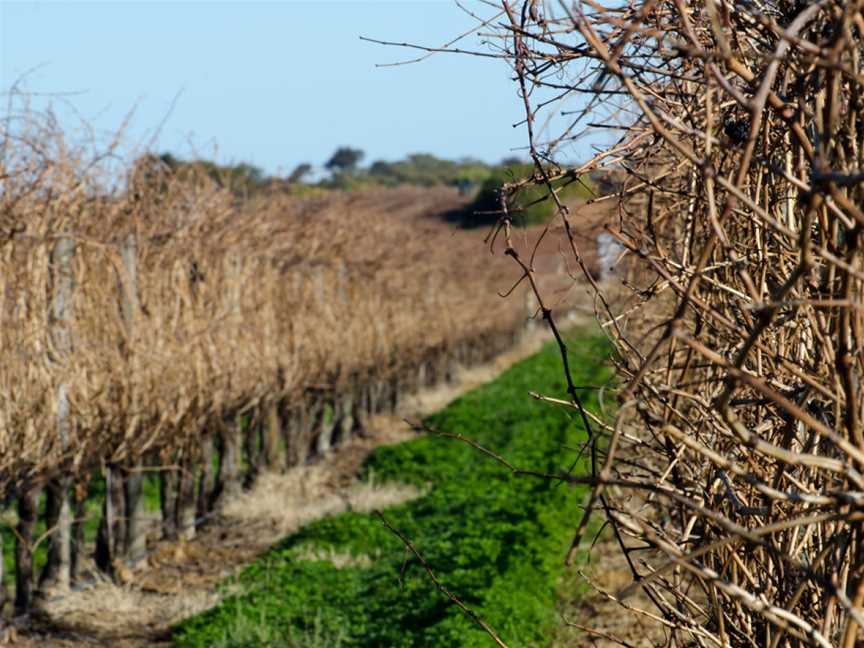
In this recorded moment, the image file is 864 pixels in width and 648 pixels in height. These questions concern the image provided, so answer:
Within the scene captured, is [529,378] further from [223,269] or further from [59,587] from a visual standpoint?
[59,587]

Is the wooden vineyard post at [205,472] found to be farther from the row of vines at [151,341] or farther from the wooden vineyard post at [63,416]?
the wooden vineyard post at [63,416]

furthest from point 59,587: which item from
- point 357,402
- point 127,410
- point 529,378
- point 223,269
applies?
point 529,378

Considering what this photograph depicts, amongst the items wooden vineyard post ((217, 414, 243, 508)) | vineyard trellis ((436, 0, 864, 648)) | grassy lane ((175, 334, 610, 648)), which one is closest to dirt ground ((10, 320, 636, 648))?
wooden vineyard post ((217, 414, 243, 508))

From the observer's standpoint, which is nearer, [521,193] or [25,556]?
[521,193]

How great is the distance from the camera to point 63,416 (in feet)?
26.8

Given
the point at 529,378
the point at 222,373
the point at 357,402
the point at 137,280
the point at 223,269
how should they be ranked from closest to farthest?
the point at 137,280 → the point at 222,373 → the point at 223,269 → the point at 357,402 → the point at 529,378

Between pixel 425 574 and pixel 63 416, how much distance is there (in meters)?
2.67

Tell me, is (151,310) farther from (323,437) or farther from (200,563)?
(323,437)

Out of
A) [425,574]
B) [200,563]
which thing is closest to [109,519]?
[200,563]

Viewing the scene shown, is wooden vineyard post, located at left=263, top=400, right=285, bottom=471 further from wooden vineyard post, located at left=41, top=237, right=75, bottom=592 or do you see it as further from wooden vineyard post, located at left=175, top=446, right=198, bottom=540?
wooden vineyard post, located at left=41, top=237, right=75, bottom=592

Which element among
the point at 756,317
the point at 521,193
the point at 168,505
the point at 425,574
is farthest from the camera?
the point at 168,505

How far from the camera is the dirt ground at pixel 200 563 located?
8039mm

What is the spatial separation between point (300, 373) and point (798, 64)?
12.2m

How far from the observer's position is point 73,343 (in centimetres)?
861
